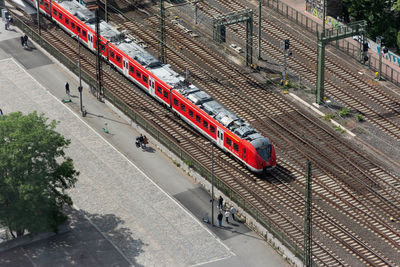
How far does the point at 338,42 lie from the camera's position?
420 feet

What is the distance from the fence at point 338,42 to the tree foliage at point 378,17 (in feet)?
10.7

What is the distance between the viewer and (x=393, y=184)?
10219 centimetres

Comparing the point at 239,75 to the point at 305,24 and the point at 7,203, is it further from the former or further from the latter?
the point at 7,203

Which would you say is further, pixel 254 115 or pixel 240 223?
pixel 254 115

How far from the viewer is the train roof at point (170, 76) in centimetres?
10325

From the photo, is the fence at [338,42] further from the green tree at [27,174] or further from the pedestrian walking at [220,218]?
the green tree at [27,174]

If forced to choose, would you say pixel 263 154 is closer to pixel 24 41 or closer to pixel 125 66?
pixel 125 66

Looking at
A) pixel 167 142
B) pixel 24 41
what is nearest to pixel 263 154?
pixel 167 142

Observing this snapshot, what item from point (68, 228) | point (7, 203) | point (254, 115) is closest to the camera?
point (7, 203)

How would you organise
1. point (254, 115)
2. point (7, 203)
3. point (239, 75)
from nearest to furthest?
point (7, 203) → point (254, 115) → point (239, 75)

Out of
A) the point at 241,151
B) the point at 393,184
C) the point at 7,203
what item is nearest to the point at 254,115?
the point at 241,151

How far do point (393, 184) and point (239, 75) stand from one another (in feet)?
87.5

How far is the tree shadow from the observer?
300 ft

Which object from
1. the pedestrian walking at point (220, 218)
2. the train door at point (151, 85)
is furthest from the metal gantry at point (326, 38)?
the pedestrian walking at point (220, 218)
